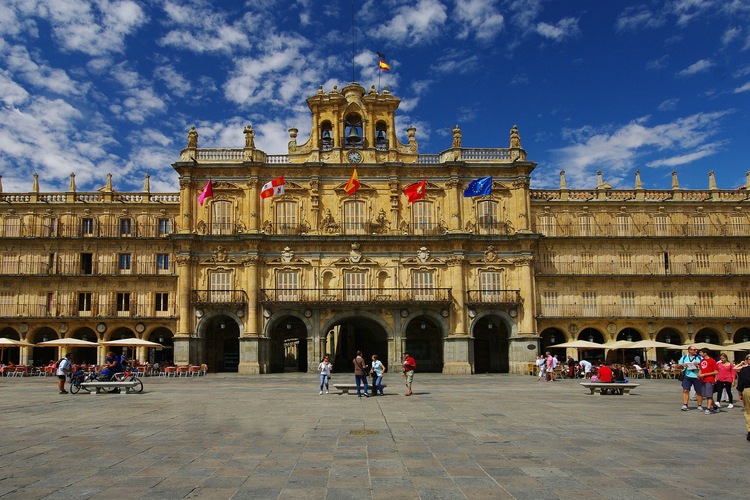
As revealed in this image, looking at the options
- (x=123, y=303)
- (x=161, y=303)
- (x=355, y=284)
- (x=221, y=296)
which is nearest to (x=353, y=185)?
(x=355, y=284)

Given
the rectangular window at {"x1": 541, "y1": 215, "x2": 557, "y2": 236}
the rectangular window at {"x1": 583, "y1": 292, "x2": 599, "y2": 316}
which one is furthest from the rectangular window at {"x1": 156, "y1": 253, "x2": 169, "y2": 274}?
the rectangular window at {"x1": 583, "y1": 292, "x2": 599, "y2": 316}

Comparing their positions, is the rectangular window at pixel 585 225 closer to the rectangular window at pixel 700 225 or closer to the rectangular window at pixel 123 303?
the rectangular window at pixel 700 225

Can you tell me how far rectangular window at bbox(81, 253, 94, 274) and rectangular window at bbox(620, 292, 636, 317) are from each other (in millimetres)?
39582

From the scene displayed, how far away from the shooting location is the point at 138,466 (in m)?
11.3

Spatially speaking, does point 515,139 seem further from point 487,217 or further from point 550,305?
point 550,305

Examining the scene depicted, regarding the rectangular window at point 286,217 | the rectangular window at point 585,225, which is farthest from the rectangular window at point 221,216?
the rectangular window at point 585,225

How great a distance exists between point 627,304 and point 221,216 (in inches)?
1202

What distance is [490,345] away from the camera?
2025 inches

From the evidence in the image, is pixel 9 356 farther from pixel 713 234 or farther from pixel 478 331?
pixel 713 234

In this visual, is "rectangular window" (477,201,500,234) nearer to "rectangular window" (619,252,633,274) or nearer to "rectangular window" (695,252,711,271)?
"rectangular window" (619,252,633,274)

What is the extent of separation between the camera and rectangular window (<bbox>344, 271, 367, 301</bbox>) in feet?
155

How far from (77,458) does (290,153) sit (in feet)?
128

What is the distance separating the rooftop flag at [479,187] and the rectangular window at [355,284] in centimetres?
940

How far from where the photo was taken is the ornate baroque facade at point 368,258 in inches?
1850
